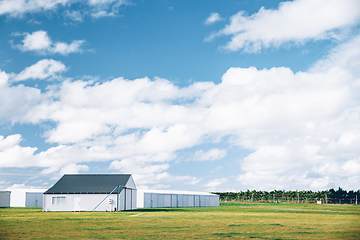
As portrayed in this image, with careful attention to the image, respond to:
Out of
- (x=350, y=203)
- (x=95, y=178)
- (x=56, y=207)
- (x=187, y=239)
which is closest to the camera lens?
(x=187, y=239)

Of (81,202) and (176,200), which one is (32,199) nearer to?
(176,200)

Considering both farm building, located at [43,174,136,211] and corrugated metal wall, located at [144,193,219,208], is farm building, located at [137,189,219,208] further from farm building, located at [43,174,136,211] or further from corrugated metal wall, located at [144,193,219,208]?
farm building, located at [43,174,136,211]

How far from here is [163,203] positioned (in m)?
89.4

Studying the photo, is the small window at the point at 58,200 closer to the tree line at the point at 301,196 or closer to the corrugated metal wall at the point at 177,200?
the corrugated metal wall at the point at 177,200

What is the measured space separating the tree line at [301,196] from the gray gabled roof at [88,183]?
74189 mm

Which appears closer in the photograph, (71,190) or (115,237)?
(115,237)

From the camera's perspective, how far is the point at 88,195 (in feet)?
195

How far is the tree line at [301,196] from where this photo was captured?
4683 inches

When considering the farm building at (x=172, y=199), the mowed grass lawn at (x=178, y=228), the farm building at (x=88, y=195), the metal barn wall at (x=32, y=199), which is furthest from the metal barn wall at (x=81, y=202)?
the metal barn wall at (x=32, y=199)

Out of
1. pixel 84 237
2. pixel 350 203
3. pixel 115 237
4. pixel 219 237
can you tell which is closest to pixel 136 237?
pixel 115 237

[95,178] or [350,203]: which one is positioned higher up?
[95,178]

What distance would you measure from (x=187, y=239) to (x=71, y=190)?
4518 centimetres

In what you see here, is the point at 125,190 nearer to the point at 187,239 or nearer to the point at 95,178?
the point at 95,178

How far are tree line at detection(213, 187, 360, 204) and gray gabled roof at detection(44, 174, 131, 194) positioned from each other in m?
74.2
